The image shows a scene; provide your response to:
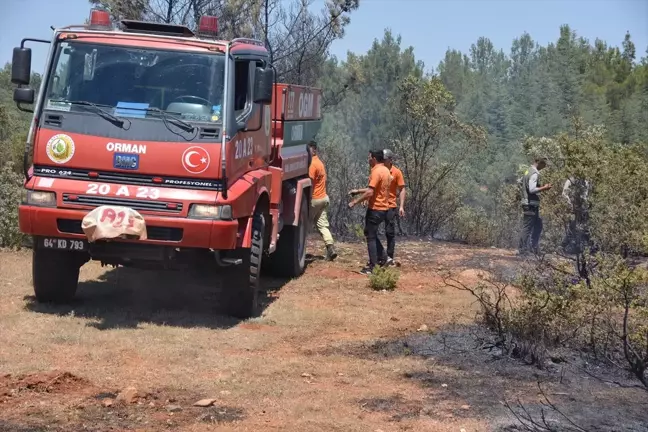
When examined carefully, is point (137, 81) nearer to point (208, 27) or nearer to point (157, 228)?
point (208, 27)

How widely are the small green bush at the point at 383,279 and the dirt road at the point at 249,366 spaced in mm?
497

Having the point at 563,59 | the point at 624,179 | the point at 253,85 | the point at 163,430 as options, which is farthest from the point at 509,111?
the point at 163,430

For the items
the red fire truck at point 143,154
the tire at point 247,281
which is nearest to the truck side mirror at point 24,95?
the red fire truck at point 143,154

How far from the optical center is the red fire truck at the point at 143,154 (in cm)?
798

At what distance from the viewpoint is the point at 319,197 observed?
44.0 ft

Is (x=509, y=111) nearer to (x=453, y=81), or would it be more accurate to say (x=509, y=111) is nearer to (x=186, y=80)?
(x=453, y=81)

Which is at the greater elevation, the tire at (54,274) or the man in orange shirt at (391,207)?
the man in orange shirt at (391,207)

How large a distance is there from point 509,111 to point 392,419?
5553 centimetres

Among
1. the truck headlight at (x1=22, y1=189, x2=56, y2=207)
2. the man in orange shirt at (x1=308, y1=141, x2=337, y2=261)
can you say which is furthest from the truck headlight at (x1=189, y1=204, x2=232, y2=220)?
the man in orange shirt at (x1=308, y1=141, x2=337, y2=261)

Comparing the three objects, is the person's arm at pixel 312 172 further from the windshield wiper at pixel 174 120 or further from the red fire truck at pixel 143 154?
the windshield wiper at pixel 174 120

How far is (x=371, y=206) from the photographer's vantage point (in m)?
12.5

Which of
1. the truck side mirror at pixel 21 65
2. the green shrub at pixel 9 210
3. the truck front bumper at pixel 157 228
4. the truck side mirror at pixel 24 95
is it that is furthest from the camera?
the green shrub at pixel 9 210

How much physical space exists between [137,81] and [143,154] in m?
0.83

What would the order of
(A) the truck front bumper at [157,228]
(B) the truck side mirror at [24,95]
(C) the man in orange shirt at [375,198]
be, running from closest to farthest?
(A) the truck front bumper at [157,228] → (B) the truck side mirror at [24,95] → (C) the man in orange shirt at [375,198]
